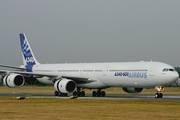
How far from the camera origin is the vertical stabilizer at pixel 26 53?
2104 inches

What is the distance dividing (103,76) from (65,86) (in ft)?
15.9

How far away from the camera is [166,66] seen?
37219mm

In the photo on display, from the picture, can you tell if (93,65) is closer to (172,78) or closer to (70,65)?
(70,65)

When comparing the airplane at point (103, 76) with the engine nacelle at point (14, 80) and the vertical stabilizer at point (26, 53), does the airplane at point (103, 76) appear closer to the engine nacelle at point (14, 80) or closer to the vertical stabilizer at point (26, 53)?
the engine nacelle at point (14, 80)

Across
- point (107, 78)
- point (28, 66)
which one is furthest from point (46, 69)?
point (107, 78)

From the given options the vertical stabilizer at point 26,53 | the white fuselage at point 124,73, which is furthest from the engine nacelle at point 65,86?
the vertical stabilizer at point 26,53

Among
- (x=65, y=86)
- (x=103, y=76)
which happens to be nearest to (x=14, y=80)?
(x=65, y=86)

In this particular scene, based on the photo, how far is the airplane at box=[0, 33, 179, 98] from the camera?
37.1 m

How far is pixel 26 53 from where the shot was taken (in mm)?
54281

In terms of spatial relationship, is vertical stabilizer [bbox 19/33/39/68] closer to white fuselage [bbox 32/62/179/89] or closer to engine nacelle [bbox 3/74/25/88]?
white fuselage [bbox 32/62/179/89]

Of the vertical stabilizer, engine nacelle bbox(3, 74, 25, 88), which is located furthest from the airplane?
the vertical stabilizer

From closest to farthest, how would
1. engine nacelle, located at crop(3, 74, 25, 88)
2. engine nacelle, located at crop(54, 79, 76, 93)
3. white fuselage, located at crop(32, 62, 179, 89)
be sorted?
white fuselage, located at crop(32, 62, 179, 89) < engine nacelle, located at crop(54, 79, 76, 93) < engine nacelle, located at crop(3, 74, 25, 88)

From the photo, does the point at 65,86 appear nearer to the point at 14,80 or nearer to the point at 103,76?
the point at 103,76

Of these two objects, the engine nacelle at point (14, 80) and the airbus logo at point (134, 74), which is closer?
the airbus logo at point (134, 74)
